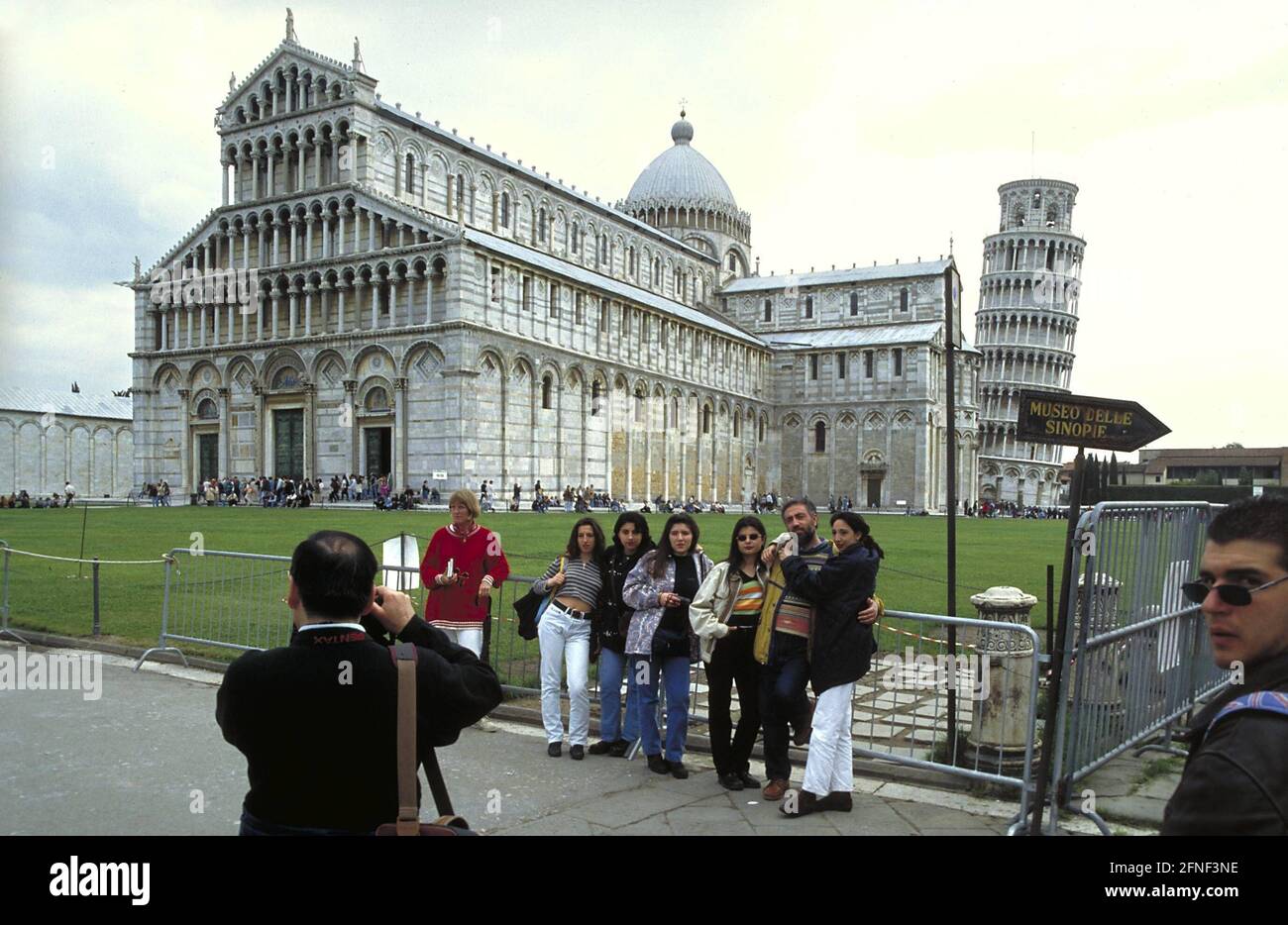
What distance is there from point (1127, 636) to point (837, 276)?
236ft

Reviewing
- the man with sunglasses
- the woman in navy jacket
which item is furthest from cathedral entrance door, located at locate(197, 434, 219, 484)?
the man with sunglasses

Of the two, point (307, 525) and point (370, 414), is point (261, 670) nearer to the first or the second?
point (307, 525)

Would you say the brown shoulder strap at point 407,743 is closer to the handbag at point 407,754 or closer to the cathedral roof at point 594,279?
the handbag at point 407,754

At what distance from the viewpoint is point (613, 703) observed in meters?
7.47

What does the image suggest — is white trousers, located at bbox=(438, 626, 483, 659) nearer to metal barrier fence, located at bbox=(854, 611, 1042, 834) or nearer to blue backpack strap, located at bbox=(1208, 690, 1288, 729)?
metal barrier fence, located at bbox=(854, 611, 1042, 834)

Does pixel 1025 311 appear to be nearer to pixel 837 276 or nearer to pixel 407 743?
pixel 837 276

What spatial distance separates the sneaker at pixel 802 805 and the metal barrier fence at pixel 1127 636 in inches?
53.6

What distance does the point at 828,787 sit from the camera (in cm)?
606

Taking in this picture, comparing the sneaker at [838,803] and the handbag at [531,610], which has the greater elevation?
the handbag at [531,610]

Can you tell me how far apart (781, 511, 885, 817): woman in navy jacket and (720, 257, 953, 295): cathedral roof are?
2749 inches

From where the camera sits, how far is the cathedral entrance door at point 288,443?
48.2 metres

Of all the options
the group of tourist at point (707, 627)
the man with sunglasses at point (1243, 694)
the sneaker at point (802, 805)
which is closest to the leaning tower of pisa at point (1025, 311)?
the group of tourist at point (707, 627)

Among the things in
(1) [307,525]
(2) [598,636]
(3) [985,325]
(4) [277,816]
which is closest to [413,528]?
(1) [307,525]
